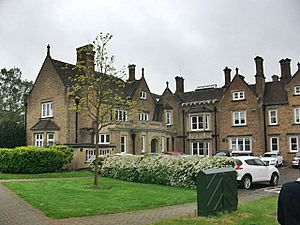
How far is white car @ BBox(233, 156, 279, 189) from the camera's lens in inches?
693

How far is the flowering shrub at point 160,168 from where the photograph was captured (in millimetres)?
17047

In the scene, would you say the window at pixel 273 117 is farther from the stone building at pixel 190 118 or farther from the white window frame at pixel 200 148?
the white window frame at pixel 200 148

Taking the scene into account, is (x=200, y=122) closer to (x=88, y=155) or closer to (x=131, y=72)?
(x=131, y=72)

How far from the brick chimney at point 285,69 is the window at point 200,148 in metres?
12.2

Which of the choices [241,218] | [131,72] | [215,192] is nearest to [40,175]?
[215,192]

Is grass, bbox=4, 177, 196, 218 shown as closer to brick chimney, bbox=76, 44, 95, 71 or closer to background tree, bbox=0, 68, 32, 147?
brick chimney, bbox=76, 44, 95, 71

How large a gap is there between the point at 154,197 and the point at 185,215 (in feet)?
11.2

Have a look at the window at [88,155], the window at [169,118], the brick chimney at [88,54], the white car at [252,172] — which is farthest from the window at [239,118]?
the brick chimney at [88,54]

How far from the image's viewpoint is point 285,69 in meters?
40.7

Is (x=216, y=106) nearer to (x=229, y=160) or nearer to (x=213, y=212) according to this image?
(x=229, y=160)

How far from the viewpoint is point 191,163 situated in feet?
57.8

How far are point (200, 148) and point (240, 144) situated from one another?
5.31 metres

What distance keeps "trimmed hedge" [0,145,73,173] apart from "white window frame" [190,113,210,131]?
22.8 metres

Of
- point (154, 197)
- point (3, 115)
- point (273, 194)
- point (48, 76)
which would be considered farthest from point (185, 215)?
point (3, 115)
